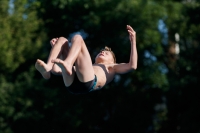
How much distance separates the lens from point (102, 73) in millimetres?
6887

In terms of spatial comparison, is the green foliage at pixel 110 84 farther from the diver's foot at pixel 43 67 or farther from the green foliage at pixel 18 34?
the diver's foot at pixel 43 67

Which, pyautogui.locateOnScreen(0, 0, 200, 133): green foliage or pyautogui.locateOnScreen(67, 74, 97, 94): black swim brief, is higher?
pyautogui.locateOnScreen(67, 74, 97, 94): black swim brief

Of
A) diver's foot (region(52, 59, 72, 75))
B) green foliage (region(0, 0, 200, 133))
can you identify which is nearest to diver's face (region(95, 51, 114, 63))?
diver's foot (region(52, 59, 72, 75))

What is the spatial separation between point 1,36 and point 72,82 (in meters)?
11.6

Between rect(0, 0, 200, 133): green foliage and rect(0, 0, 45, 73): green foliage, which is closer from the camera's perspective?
rect(0, 0, 200, 133): green foliage

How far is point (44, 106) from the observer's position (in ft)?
56.9

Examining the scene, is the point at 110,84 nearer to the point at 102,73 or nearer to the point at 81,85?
the point at 102,73

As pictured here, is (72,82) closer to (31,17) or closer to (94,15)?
(94,15)

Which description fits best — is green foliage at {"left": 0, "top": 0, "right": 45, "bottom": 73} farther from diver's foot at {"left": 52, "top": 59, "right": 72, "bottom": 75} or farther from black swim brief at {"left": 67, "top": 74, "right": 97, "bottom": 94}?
diver's foot at {"left": 52, "top": 59, "right": 72, "bottom": 75}

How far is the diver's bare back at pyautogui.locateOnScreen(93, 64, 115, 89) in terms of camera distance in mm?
6847

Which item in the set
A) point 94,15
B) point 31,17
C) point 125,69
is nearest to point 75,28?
point 94,15

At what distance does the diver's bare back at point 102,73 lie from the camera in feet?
22.5

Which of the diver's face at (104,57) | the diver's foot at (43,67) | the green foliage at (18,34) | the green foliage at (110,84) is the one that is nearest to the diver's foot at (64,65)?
the diver's foot at (43,67)

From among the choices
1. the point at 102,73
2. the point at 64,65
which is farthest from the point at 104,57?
the point at 64,65
